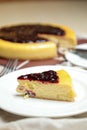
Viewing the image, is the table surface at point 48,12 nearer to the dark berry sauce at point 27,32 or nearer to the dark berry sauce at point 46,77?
the dark berry sauce at point 27,32

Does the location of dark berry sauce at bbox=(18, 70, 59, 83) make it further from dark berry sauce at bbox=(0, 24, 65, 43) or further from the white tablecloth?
dark berry sauce at bbox=(0, 24, 65, 43)

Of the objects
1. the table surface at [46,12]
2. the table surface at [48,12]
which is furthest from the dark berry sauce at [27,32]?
the table surface at [46,12]

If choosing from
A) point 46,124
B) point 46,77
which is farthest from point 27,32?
point 46,124

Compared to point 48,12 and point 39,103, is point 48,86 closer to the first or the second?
point 39,103

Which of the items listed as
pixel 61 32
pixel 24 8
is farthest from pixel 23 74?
pixel 24 8

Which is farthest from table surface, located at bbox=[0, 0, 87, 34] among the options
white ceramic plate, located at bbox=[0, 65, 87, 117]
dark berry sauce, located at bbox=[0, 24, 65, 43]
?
white ceramic plate, located at bbox=[0, 65, 87, 117]

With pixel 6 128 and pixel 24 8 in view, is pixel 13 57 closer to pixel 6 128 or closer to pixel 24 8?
pixel 6 128
